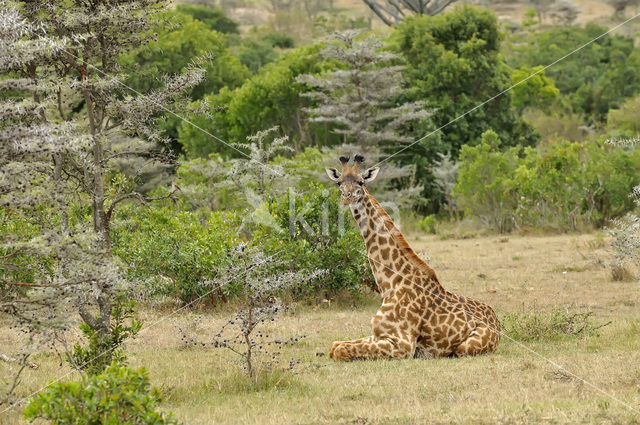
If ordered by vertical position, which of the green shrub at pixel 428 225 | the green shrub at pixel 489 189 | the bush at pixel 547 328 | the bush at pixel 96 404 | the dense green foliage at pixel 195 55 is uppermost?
the dense green foliage at pixel 195 55

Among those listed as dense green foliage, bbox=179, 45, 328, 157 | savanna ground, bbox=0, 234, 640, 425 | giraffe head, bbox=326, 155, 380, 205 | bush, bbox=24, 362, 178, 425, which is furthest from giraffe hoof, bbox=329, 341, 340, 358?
dense green foliage, bbox=179, 45, 328, 157

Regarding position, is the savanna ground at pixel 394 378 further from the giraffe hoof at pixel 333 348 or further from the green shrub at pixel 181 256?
the green shrub at pixel 181 256

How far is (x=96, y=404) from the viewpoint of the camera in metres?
5.70

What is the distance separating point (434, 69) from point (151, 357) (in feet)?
88.7

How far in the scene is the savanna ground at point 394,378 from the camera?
6.91 m

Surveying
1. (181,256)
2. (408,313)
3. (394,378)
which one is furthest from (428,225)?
(394,378)

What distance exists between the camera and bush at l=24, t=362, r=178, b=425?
5684 millimetres

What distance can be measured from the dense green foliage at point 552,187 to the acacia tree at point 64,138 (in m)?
15.3

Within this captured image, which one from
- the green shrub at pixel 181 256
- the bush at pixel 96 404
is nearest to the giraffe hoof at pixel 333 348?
the green shrub at pixel 181 256

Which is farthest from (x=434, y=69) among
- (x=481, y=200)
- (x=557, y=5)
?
(x=557, y=5)

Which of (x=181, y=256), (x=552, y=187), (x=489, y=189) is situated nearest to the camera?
(x=181, y=256)

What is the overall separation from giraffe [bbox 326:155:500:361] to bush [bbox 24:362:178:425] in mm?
3803

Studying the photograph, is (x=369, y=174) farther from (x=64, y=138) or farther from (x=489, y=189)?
(x=489, y=189)

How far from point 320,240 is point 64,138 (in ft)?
25.5
